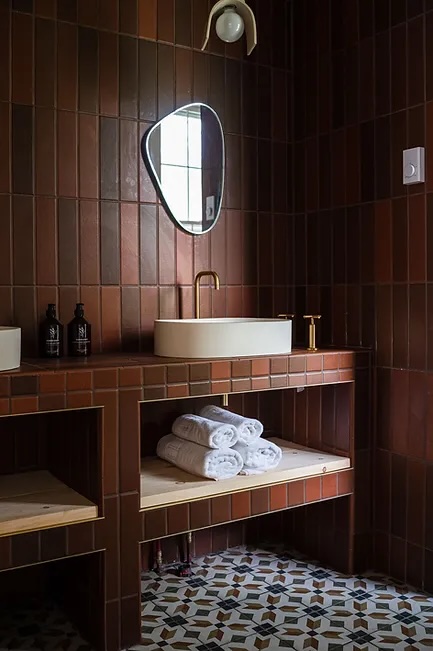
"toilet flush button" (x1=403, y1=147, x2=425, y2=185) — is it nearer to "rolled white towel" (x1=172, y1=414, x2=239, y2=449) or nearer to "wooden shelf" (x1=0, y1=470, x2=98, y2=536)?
"rolled white towel" (x1=172, y1=414, x2=239, y2=449)

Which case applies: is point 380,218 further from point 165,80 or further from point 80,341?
point 80,341

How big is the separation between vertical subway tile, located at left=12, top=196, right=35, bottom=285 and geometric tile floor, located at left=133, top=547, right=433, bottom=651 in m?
1.23

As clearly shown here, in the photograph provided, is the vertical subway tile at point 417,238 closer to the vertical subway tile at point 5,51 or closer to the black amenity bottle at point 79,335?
the black amenity bottle at point 79,335

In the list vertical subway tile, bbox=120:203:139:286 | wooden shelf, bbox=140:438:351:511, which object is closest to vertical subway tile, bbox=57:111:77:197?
vertical subway tile, bbox=120:203:139:286

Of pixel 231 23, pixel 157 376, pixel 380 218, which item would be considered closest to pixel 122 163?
pixel 231 23

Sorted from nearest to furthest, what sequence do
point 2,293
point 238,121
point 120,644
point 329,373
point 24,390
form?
point 24,390 → point 120,644 → point 2,293 → point 329,373 → point 238,121

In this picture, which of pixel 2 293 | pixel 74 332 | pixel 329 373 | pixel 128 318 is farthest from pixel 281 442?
pixel 2 293

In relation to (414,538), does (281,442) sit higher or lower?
higher

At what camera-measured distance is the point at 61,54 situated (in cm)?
246

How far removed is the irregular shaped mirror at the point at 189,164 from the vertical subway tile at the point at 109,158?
120 millimetres

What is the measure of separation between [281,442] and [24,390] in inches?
52.6

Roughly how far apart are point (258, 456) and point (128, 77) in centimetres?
149

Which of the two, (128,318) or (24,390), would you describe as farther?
(128,318)

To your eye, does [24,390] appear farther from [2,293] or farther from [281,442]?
[281,442]
